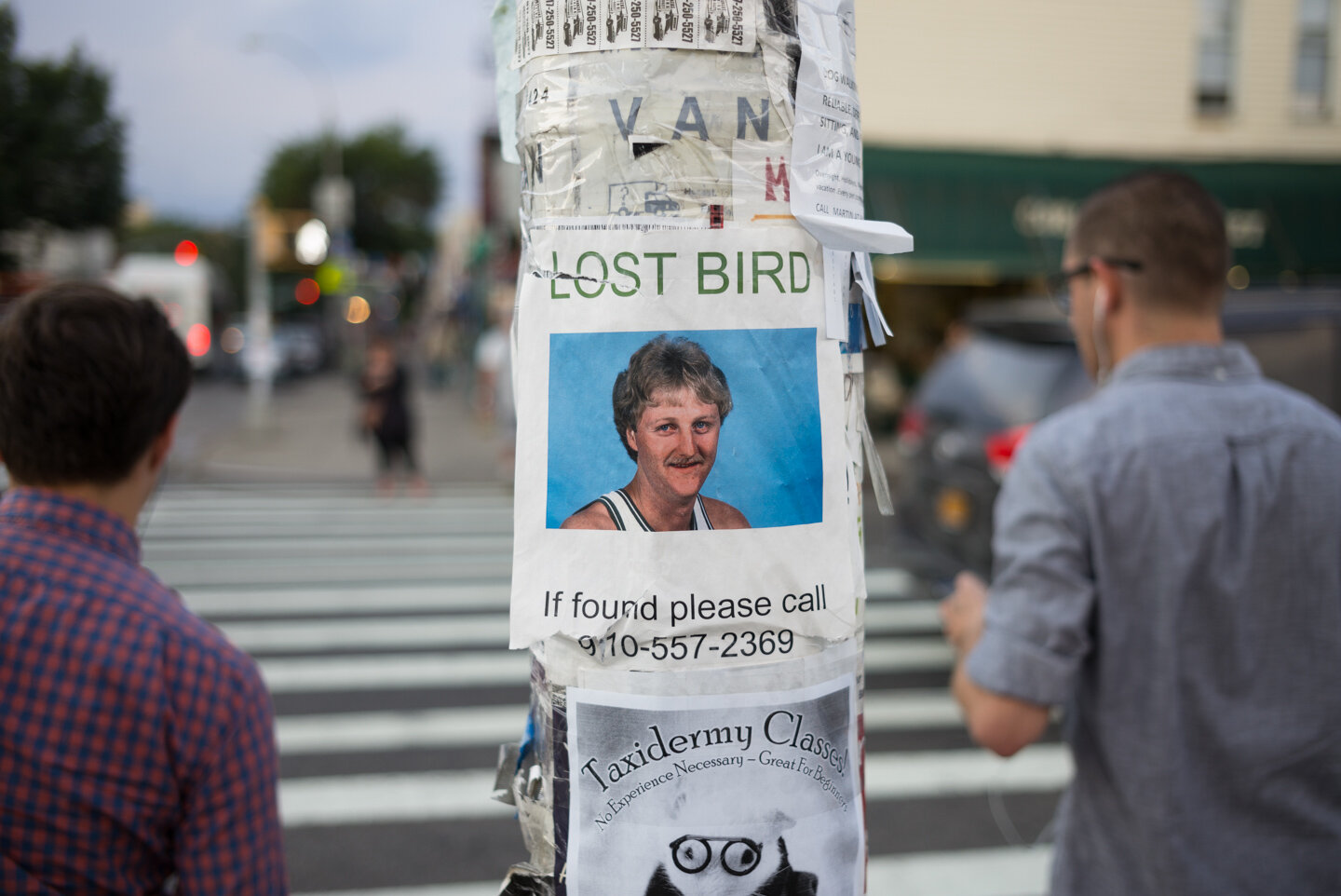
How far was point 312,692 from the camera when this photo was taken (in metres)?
6.32

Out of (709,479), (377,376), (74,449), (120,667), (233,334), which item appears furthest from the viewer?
(233,334)

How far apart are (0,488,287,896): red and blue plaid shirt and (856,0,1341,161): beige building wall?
1617 centimetres

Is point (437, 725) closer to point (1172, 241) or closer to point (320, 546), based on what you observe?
point (1172, 241)

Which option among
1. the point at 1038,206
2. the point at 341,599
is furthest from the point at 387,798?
the point at 1038,206

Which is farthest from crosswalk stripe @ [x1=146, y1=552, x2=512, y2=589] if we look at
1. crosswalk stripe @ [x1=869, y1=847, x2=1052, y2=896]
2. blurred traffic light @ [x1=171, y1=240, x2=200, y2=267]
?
blurred traffic light @ [x1=171, y1=240, x2=200, y2=267]

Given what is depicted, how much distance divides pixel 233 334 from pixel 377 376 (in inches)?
1698

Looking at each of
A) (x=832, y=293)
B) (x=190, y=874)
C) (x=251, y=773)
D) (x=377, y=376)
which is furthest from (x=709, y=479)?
(x=377, y=376)

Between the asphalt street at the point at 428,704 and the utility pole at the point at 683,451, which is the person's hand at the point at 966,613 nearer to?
the utility pole at the point at 683,451

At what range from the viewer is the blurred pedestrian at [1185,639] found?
1.69 m

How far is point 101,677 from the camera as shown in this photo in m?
1.51

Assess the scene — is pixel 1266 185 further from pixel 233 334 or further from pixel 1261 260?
pixel 233 334

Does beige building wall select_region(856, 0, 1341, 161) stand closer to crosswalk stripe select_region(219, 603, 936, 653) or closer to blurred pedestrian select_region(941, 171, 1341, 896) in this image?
crosswalk stripe select_region(219, 603, 936, 653)

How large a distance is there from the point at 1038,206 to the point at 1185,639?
56.0 feet

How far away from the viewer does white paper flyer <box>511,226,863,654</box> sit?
1189 millimetres
